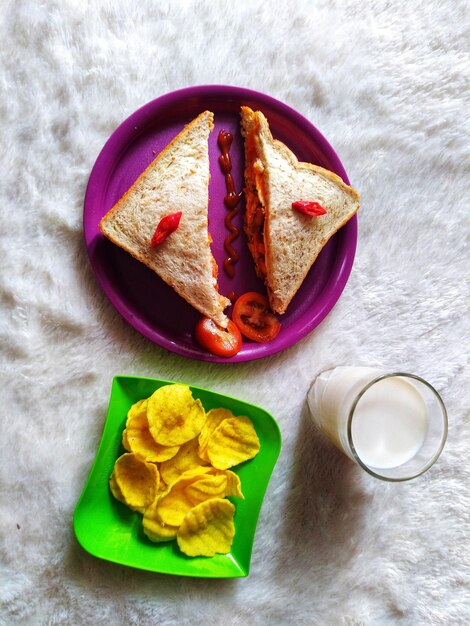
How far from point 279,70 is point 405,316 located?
805mm

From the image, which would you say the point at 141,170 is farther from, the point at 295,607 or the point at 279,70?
the point at 295,607

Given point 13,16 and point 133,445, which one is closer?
point 133,445

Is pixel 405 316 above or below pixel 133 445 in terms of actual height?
above

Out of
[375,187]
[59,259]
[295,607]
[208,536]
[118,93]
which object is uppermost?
[375,187]

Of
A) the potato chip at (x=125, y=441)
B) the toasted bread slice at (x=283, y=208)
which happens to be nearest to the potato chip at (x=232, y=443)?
the potato chip at (x=125, y=441)

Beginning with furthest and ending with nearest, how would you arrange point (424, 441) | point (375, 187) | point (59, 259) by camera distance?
point (375, 187), point (59, 259), point (424, 441)

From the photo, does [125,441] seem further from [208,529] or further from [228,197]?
[228,197]

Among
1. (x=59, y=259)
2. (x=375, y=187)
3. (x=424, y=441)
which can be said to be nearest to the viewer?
Result: (x=424, y=441)

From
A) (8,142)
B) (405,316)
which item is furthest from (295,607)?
(8,142)

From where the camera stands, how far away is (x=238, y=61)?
66.0 inches

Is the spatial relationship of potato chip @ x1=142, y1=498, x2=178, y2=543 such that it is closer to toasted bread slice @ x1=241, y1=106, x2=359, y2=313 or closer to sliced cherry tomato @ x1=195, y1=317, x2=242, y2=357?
sliced cherry tomato @ x1=195, y1=317, x2=242, y2=357

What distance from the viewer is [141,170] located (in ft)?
5.32

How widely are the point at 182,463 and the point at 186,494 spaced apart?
0.08 meters

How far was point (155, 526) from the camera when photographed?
1517 millimetres
